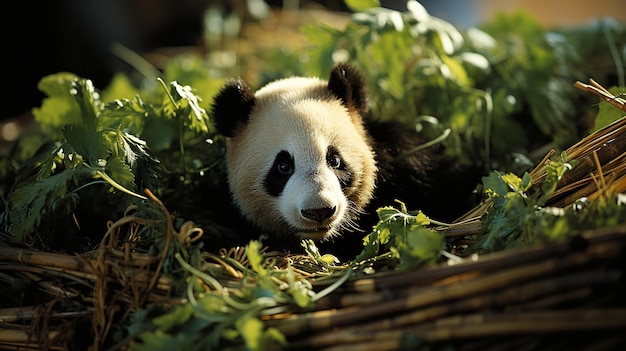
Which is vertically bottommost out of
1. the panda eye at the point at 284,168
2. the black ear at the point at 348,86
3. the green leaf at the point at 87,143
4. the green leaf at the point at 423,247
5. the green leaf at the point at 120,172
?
the green leaf at the point at 423,247

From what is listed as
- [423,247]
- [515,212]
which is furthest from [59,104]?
[515,212]

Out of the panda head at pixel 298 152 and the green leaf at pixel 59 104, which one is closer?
the panda head at pixel 298 152

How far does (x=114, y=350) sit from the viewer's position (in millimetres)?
1305

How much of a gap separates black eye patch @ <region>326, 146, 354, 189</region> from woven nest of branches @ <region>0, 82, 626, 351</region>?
1.13 feet

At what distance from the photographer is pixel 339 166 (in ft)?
5.74

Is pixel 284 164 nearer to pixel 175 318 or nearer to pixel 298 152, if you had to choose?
pixel 298 152

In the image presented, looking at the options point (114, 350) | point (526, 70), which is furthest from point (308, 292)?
point (526, 70)

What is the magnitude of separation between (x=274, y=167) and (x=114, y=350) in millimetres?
665

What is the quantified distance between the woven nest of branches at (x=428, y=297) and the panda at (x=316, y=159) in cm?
28

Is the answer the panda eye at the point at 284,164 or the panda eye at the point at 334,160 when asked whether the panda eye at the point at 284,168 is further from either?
the panda eye at the point at 334,160

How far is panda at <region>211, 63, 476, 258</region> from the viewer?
5.57ft

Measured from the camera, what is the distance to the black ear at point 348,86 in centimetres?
185

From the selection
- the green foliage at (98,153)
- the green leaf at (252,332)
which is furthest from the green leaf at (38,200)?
the green leaf at (252,332)

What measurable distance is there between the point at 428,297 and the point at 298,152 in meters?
0.65
